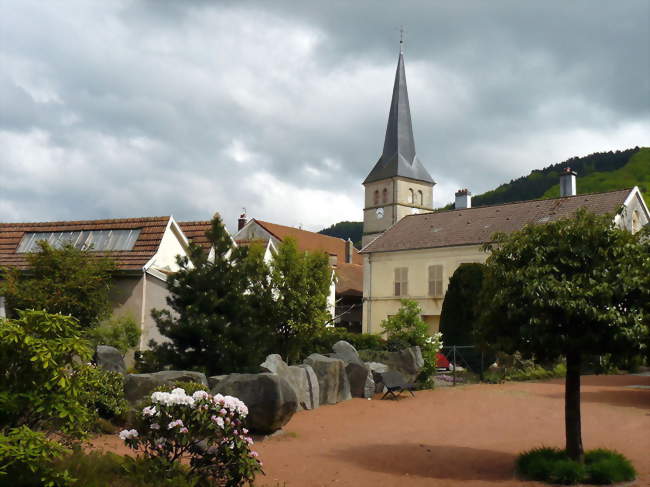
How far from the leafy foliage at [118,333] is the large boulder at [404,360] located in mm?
6752

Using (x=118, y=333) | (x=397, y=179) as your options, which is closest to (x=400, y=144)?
(x=397, y=179)

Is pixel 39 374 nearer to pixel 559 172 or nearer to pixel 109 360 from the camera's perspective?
pixel 109 360

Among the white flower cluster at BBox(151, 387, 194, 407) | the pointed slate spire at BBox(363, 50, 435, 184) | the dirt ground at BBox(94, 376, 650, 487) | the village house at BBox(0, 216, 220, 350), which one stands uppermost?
the pointed slate spire at BBox(363, 50, 435, 184)

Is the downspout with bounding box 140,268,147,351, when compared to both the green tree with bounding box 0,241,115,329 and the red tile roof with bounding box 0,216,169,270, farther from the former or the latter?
the green tree with bounding box 0,241,115,329

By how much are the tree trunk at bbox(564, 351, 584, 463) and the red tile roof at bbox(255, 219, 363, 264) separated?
40.6m

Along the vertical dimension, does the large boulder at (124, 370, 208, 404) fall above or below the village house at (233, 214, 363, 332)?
below

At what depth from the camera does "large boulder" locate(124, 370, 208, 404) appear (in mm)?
11749

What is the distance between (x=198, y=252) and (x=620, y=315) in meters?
9.25

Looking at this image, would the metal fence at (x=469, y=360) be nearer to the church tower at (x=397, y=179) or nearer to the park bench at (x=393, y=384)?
the park bench at (x=393, y=384)

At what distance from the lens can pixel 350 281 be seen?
152 feet

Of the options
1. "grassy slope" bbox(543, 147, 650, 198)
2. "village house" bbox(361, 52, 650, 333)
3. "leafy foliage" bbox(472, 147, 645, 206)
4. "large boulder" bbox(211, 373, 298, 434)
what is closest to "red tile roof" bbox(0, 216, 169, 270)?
"large boulder" bbox(211, 373, 298, 434)

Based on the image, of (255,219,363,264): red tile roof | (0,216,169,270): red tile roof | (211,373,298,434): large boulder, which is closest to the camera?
(211,373,298,434): large boulder

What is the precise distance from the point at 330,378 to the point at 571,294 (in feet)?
28.9

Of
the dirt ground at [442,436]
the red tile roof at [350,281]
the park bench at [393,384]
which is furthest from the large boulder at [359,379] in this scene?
the red tile roof at [350,281]
